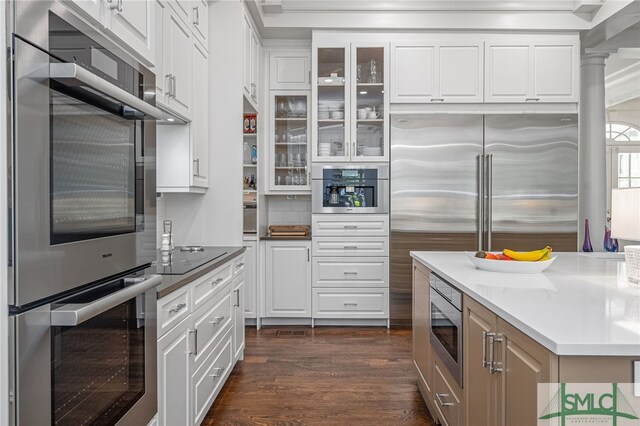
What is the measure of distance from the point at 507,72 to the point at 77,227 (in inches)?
161

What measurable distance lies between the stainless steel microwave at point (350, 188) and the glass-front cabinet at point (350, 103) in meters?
0.10

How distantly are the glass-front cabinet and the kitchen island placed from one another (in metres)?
2.09

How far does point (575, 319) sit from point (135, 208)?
55.2 inches

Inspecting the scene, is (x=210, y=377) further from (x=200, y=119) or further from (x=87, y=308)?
(x=200, y=119)

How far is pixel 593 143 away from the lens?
16.1 feet

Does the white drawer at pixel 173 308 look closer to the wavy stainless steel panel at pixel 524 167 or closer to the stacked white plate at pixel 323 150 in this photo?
the stacked white plate at pixel 323 150

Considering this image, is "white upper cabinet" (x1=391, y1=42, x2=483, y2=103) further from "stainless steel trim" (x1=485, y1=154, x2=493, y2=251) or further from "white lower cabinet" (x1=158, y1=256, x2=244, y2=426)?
"white lower cabinet" (x1=158, y1=256, x2=244, y2=426)

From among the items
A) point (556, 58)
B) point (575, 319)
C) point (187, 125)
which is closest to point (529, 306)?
point (575, 319)

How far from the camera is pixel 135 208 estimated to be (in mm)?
1562

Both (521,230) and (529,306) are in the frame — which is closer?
(529,306)

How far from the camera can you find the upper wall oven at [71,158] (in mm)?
991

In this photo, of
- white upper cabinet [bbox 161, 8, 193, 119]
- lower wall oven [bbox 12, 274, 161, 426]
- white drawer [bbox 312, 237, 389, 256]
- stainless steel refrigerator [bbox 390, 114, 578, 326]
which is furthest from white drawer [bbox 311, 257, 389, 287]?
lower wall oven [bbox 12, 274, 161, 426]

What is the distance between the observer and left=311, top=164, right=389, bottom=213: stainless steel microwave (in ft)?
14.0

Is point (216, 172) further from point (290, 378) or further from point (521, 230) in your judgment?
point (521, 230)
